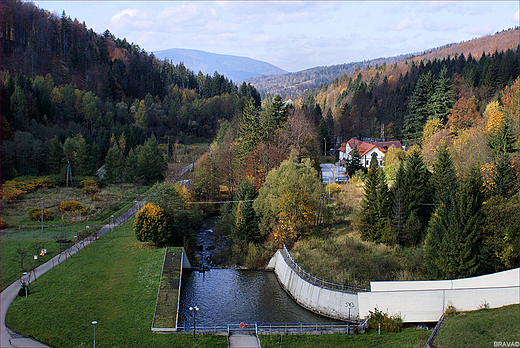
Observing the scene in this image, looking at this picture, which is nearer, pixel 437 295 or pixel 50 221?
pixel 437 295

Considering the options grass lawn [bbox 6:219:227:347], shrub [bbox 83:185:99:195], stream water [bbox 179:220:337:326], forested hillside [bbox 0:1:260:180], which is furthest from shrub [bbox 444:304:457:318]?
forested hillside [bbox 0:1:260:180]

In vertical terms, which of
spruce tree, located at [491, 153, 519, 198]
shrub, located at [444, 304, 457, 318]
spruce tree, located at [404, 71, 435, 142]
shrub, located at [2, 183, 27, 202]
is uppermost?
spruce tree, located at [404, 71, 435, 142]

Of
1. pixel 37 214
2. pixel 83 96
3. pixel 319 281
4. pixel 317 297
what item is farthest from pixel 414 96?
pixel 83 96

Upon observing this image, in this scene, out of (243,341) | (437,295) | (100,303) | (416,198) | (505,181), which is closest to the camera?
(243,341)

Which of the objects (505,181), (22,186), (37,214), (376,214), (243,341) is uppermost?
(505,181)

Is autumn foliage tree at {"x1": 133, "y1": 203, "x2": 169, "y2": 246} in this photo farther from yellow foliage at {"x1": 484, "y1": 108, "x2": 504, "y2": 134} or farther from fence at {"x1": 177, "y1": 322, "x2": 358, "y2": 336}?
yellow foliage at {"x1": 484, "y1": 108, "x2": 504, "y2": 134}

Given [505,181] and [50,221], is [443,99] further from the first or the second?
[50,221]

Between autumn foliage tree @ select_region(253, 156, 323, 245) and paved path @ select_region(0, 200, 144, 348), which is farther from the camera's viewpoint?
autumn foliage tree @ select_region(253, 156, 323, 245)
